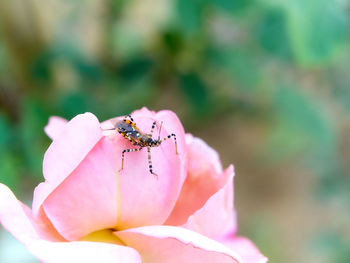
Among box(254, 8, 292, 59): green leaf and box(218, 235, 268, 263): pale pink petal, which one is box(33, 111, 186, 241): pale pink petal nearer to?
box(218, 235, 268, 263): pale pink petal

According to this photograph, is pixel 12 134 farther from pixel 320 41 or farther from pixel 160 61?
pixel 320 41

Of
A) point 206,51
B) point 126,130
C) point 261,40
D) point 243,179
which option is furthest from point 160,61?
point 126,130

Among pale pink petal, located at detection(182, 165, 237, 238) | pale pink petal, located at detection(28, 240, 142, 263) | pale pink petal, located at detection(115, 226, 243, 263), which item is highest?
pale pink petal, located at detection(182, 165, 237, 238)

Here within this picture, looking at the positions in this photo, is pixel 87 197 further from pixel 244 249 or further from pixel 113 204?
pixel 244 249

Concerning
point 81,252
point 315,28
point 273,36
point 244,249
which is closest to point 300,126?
point 273,36

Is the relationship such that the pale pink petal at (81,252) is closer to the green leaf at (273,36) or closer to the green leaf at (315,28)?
the green leaf at (315,28)

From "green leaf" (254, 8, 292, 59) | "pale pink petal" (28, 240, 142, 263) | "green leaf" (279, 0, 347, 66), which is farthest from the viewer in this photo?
"green leaf" (254, 8, 292, 59)

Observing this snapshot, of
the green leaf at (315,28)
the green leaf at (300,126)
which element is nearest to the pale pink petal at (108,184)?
the green leaf at (315,28)

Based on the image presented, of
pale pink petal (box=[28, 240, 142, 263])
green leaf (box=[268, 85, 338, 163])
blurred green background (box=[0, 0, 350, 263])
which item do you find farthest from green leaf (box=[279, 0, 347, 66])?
pale pink petal (box=[28, 240, 142, 263])
